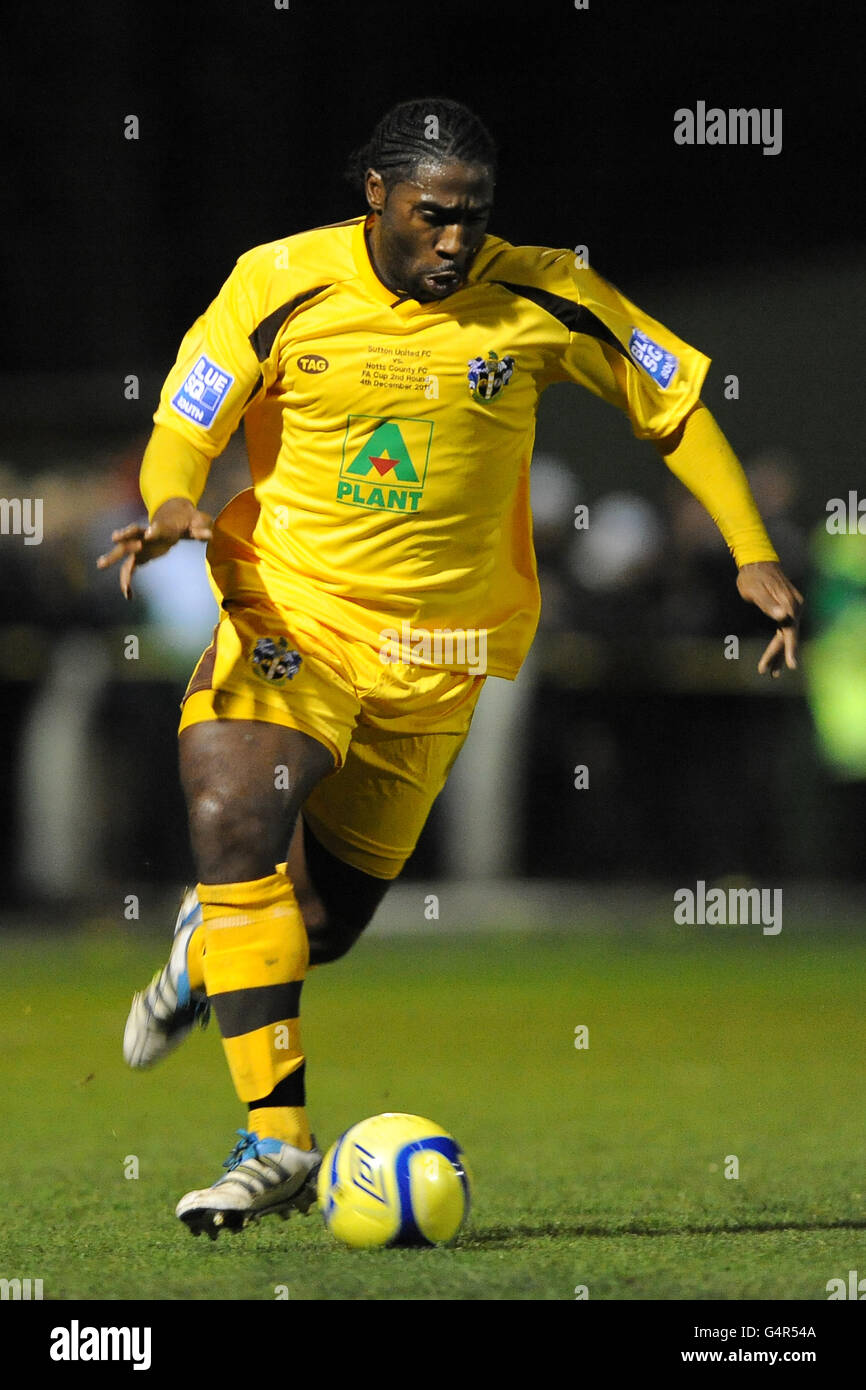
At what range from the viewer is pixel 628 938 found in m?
13.1

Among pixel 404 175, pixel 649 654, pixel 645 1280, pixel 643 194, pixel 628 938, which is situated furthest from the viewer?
pixel 643 194

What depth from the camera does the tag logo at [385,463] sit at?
20.6 feet

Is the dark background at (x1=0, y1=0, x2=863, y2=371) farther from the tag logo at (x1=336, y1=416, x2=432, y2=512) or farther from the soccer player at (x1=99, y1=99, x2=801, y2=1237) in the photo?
the tag logo at (x1=336, y1=416, x2=432, y2=512)

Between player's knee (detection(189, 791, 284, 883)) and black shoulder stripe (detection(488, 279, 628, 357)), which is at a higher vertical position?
black shoulder stripe (detection(488, 279, 628, 357))

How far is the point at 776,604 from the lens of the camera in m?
6.19

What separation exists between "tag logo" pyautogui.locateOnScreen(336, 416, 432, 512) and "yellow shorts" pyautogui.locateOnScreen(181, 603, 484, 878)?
35cm

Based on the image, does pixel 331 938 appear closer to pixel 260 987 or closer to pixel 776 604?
pixel 260 987

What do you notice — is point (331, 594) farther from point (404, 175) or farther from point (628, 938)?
point (628, 938)

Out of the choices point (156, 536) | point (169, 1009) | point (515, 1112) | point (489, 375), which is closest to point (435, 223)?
point (489, 375)

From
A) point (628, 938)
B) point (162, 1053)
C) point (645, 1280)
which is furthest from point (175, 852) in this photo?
point (645, 1280)

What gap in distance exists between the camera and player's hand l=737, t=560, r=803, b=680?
6160 millimetres

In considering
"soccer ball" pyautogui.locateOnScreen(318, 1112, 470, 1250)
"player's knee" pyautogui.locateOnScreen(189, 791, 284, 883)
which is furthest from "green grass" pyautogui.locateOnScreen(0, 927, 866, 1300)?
"player's knee" pyautogui.locateOnScreen(189, 791, 284, 883)

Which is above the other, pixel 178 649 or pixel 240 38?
pixel 240 38

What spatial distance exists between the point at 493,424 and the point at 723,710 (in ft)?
25.9
